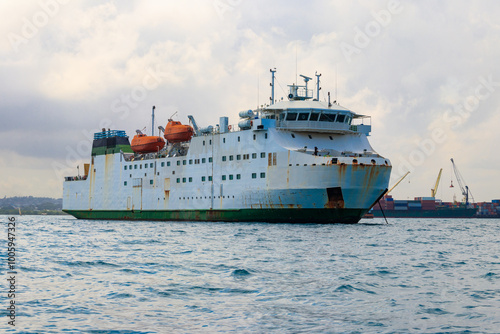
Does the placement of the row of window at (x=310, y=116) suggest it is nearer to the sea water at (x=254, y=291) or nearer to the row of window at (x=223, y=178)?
the row of window at (x=223, y=178)

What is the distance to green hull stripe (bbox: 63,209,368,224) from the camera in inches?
1785

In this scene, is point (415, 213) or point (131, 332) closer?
point (131, 332)

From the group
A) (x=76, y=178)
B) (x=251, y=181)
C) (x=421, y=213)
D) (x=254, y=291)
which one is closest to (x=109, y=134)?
(x=76, y=178)

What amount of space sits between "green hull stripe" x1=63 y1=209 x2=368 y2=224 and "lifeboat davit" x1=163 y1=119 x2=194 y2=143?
7258 millimetres

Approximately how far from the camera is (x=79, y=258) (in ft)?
75.3

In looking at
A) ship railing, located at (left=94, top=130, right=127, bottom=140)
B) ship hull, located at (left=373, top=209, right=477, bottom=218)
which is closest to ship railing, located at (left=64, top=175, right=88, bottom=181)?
ship railing, located at (left=94, top=130, right=127, bottom=140)

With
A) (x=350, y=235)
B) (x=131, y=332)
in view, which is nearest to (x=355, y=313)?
(x=131, y=332)

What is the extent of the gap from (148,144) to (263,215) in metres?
20.4

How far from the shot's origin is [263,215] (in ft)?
159

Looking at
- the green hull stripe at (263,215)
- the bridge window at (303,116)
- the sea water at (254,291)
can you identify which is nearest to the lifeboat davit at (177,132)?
the green hull stripe at (263,215)

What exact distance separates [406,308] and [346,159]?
3228 cm

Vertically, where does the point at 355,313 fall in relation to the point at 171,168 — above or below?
below

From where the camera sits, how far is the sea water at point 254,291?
11.7 meters

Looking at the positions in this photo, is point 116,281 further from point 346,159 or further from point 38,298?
point 346,159
